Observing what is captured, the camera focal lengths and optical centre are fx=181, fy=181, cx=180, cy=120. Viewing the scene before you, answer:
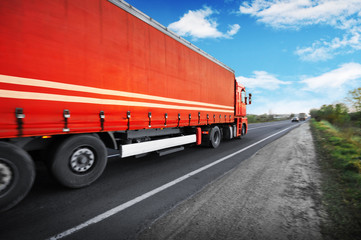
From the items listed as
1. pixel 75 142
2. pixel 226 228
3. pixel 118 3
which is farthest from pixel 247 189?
pixel 118 3

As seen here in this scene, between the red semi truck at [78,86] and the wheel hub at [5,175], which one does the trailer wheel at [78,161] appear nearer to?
the red semi truck at [78,86]

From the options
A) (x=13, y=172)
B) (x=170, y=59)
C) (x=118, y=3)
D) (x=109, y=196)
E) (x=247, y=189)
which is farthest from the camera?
(x=170, y=59)

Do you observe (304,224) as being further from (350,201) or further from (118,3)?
(118,3)

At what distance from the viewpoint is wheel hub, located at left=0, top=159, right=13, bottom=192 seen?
8.91ft

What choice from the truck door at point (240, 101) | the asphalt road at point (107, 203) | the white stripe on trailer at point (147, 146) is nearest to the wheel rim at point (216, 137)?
the white stripe on trailer at point (147, 146)

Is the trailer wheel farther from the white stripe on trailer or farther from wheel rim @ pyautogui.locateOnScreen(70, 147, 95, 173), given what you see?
the white stripe on trailer

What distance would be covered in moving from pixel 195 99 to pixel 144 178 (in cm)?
372

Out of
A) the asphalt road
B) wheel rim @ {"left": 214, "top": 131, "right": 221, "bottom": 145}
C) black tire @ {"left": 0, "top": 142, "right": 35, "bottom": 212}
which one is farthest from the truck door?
black tire @ {"left": 0, "top": 142, "right": 35, "bottom": 212}

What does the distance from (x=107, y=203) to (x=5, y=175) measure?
1567 millimetres

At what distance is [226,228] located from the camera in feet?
7.86

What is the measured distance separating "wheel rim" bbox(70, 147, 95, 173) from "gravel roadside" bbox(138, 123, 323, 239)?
82.3 inches

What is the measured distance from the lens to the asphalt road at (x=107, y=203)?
2.34 meters

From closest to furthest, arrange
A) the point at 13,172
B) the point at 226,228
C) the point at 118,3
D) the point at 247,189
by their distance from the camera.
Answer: the point at 226,228, the point at 13,172, the point at 247,189, the point at 118,3

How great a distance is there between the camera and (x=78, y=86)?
135 inches
